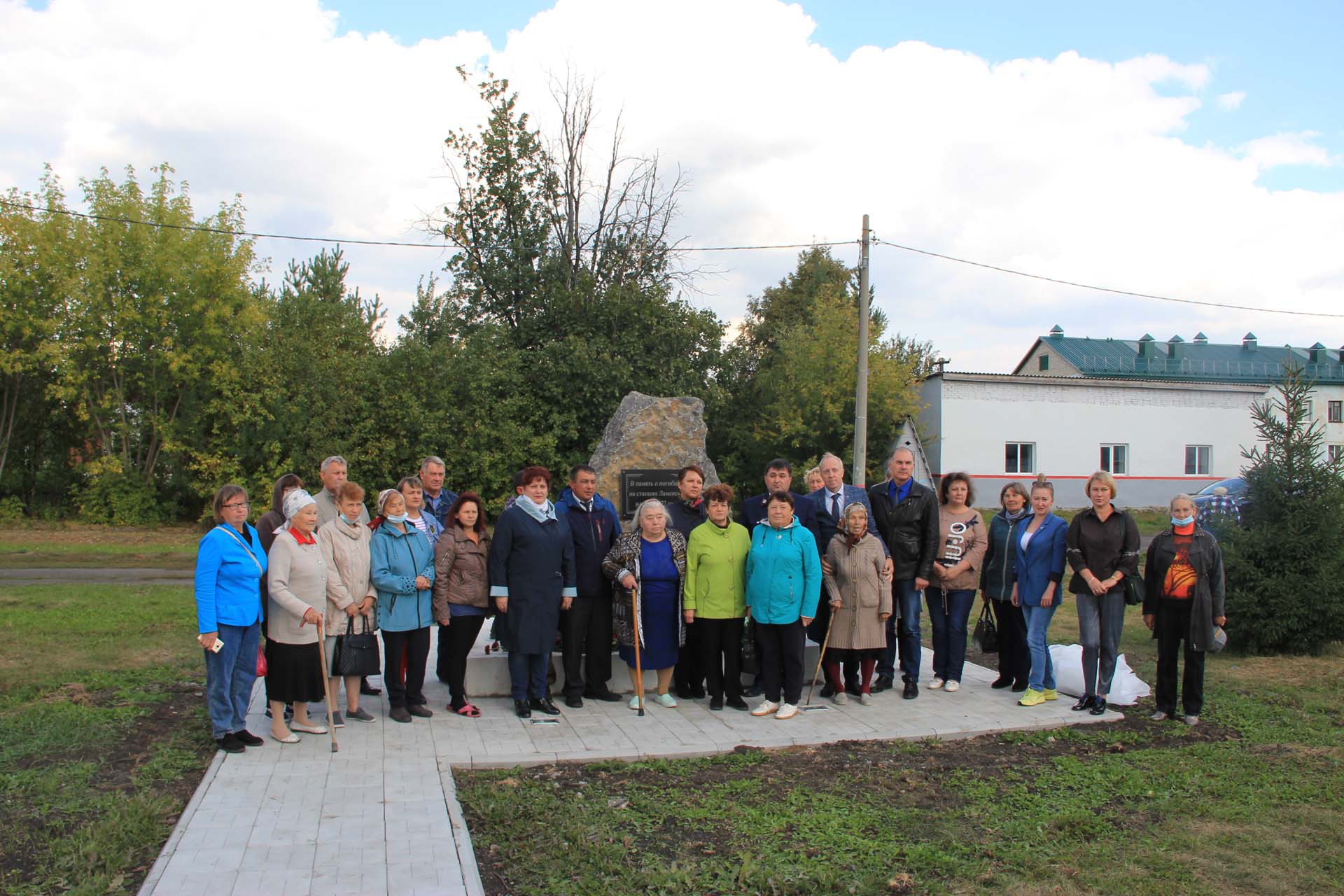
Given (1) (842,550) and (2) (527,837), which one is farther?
(1) (842,550)

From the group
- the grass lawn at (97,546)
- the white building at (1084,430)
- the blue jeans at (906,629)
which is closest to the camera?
the blue jeans at (906,629)

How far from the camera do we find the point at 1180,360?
141 ft

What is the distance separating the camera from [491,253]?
2638 cm

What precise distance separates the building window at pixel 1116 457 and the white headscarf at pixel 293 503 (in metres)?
29.8

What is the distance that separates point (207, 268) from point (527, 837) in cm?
2141

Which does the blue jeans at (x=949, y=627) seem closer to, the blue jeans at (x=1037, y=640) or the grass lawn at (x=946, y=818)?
the blue jeans at (x=1037, y=640)

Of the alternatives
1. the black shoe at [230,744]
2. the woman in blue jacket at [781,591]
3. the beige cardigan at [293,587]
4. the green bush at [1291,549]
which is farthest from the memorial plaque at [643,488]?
the green bush at [1291,549]

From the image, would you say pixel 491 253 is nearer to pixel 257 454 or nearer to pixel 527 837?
pixel 257 454

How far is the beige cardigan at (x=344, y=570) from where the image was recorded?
6.19 meters

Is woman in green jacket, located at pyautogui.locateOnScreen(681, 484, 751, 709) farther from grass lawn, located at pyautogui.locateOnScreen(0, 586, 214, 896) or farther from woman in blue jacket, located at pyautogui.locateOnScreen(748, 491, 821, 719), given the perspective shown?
grass lawn, located at pyautogui.locateOnScreen(0, 586, 214, 896)

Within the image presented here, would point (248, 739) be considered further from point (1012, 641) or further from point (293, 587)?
point (1012, 641)

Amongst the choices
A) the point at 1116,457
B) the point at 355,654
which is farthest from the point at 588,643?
the point at 1116,457

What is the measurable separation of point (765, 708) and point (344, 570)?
3129 millimetres

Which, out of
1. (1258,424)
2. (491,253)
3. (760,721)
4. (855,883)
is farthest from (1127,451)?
(855,883)
